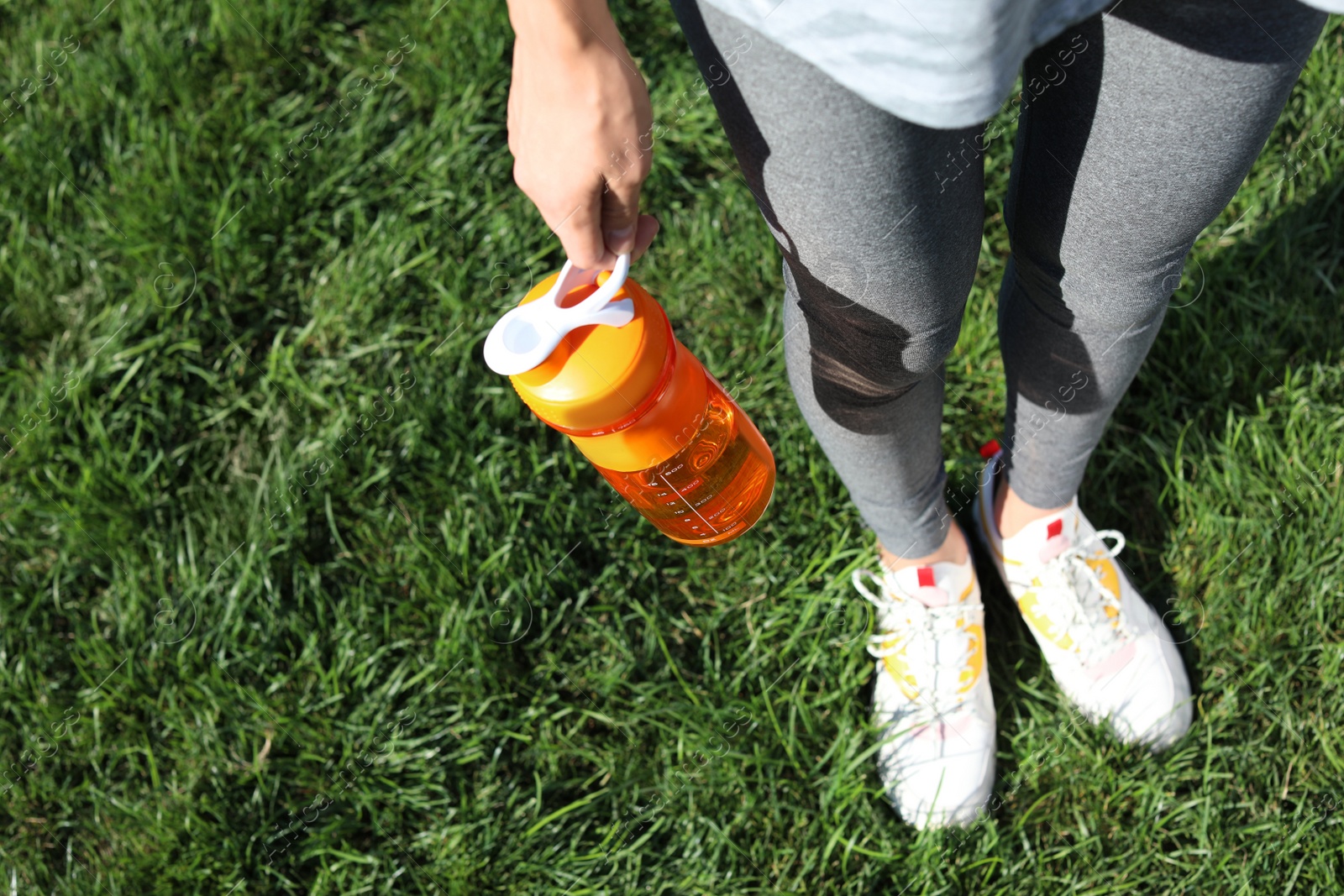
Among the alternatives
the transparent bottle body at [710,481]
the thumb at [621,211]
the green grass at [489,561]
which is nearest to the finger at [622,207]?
the thumb at [621,211]

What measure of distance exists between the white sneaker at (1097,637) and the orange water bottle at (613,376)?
2.33 feet

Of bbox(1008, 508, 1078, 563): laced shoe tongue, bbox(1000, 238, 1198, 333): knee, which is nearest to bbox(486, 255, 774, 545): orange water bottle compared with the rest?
bbox(1000, 238, 1198, 333): knee

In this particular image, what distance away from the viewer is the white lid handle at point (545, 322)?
1.05m

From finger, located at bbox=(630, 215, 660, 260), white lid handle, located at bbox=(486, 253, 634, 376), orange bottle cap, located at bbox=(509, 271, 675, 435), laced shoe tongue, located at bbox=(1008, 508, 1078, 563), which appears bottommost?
laced shoe tongue, located at bbox=(1008, 508, 1078, 563)

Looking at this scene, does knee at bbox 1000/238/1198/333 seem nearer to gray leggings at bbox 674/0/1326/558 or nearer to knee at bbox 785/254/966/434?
gray leggings at bbox 674/0/1326/558

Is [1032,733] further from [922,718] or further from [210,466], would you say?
[210,466]

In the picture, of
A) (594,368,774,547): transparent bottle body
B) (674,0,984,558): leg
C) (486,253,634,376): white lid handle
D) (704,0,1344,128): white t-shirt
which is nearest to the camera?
(704,0,1344,128): white t-shirt

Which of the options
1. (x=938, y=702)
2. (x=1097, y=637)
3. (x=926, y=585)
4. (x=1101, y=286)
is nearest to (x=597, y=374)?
(x=1101, y=286)

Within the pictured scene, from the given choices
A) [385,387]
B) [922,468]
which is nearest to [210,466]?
[385,387]

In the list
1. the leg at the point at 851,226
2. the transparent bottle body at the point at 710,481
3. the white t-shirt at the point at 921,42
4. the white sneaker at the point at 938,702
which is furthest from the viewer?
the white sneaker at the point at 938,702

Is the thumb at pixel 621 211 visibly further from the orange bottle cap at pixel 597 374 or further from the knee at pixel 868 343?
the knee at pixel 868 343

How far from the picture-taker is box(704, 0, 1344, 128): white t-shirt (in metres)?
0.74

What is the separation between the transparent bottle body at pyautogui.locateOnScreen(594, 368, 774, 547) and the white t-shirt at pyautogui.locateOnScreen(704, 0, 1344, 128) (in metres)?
0.57

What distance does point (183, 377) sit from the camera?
229cm
